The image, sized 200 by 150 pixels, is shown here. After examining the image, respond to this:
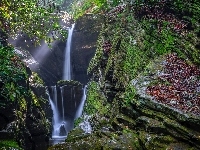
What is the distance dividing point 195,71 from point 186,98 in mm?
1721

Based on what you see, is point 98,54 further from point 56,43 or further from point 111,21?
point 56,43

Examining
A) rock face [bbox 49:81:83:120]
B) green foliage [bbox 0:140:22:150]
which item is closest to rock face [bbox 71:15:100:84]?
rock face [bbox 49:81:83:120]

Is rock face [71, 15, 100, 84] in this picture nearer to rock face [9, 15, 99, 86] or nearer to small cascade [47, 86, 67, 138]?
rock face [9, 15, 99, 86]

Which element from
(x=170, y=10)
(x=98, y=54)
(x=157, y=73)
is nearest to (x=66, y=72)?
(x=98, y=54)

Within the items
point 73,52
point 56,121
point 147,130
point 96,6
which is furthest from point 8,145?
point 73,52

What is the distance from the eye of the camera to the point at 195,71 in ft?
27.3

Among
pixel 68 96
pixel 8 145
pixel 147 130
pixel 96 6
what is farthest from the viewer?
pixel 68 96

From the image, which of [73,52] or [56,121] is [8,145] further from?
[73,52]

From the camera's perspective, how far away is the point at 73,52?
875 inches

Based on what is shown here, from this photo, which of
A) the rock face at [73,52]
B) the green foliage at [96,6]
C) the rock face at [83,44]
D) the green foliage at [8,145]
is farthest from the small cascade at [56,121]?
the green foliage at [8,145]

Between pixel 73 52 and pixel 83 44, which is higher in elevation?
pixel 83 44

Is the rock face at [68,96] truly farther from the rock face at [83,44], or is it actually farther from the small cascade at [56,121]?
the rock face at [83,44]

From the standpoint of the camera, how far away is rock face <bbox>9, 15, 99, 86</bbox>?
66.6ft

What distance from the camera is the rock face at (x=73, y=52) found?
20.3 meters
